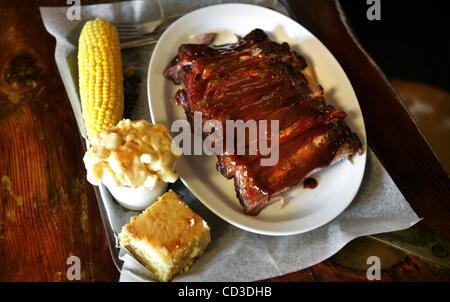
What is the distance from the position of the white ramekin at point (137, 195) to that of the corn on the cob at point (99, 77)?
0.24 meters

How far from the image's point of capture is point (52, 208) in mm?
1767

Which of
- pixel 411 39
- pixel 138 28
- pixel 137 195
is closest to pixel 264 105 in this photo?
pixel 137 195

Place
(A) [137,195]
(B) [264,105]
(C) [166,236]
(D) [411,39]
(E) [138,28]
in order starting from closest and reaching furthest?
1. (C) [166,236]
2. (A) [137,195]
3. (B) [264,105]
4. (E) [138,28]
5. (D) [411,39]

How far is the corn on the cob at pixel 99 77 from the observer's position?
5.91 feet

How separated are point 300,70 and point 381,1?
4.49ft

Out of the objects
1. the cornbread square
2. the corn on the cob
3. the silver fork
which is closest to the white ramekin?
the cornbread square

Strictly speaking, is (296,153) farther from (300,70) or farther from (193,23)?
(193,23)

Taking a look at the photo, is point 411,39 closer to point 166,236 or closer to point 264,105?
point 264,105

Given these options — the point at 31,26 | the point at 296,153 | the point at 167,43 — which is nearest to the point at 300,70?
the point at 296,153

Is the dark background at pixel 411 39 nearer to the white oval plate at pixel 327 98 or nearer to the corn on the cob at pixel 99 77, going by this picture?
the white oval plate at pixel 327 98

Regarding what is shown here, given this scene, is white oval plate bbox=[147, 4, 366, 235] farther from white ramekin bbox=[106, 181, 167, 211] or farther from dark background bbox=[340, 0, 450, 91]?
dark background bbox=[340, 0, 450, 91]

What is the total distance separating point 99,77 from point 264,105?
2.18 feet

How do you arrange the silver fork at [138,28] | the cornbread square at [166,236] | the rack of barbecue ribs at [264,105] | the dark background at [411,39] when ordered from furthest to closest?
the dark background at [411,39], the silver fork at [138,28], the rack of barbecue ribs at [264,105], the cornbread square at [166,236]

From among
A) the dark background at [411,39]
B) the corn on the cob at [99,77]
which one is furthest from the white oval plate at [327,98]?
the dark background at [411,39]
